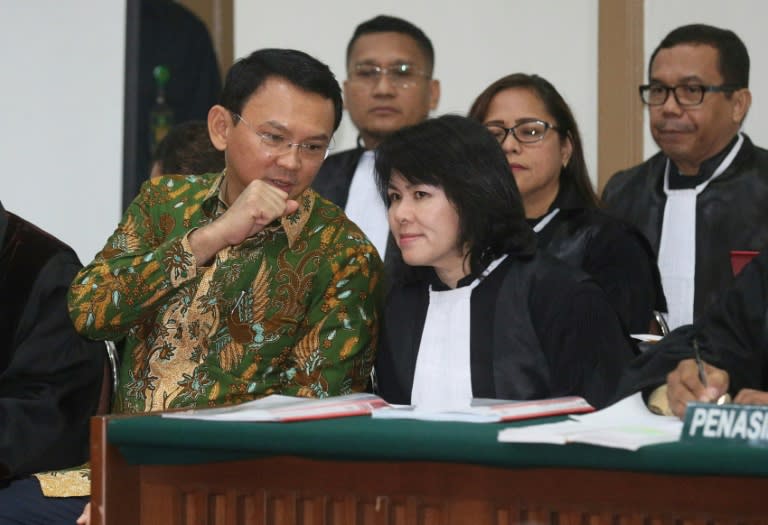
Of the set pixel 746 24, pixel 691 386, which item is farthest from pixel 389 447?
pixel 746 24

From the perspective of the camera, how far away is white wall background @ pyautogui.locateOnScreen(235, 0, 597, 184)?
516 centimetres

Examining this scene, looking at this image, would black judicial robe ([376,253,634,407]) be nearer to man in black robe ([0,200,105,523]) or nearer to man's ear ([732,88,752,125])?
man in black robe ([0,200,105,523])

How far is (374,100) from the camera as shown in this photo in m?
4.56

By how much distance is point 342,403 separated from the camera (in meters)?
2.14

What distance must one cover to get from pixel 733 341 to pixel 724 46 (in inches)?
79.2

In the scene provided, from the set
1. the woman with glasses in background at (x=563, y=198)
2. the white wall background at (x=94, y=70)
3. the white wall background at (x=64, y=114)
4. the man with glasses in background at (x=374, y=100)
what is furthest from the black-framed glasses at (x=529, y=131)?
the white wall background at (x=64, y=114)

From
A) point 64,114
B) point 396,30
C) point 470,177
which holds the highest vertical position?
point 396,30

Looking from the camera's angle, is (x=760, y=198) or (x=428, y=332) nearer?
(x=428, y=332)

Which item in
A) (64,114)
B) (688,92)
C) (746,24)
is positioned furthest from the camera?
(64,114)

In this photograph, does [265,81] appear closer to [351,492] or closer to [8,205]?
[351,492]

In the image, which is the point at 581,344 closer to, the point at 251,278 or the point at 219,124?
the point at 251,278

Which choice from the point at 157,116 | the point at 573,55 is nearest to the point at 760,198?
the point at 573,55

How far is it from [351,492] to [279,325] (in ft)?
2.86

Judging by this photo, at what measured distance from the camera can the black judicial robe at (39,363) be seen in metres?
2.76
